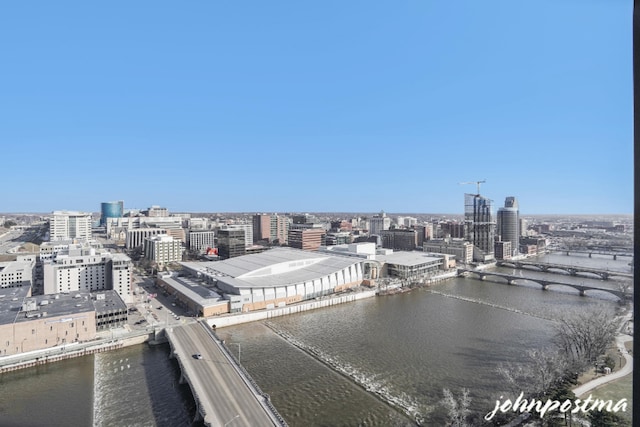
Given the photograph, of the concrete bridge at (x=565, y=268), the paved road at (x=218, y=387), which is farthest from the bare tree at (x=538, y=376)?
the concrete bridge at (x=565, y=268)

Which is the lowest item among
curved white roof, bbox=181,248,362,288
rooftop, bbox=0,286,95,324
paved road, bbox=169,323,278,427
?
paved road, bbox=169,323,278,427

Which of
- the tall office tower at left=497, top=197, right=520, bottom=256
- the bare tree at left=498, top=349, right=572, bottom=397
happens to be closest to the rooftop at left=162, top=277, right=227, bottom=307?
the bare tree at left=498, top=349, right=572, bottom=397

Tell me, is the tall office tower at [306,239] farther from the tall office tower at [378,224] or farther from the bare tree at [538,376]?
the bare tree at [538,376]

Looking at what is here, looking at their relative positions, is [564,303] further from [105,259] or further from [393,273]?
[105,259]

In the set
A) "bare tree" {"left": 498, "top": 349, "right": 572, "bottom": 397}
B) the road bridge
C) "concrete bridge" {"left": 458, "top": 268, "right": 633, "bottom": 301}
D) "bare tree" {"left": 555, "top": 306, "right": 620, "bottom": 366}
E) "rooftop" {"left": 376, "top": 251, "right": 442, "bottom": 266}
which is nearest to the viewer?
the road bridge

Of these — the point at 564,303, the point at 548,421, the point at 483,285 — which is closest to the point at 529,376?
the point at 548,421

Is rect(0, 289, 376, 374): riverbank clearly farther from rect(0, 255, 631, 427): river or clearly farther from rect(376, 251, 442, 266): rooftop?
rect(376, 251, 442, 266): rooftop
